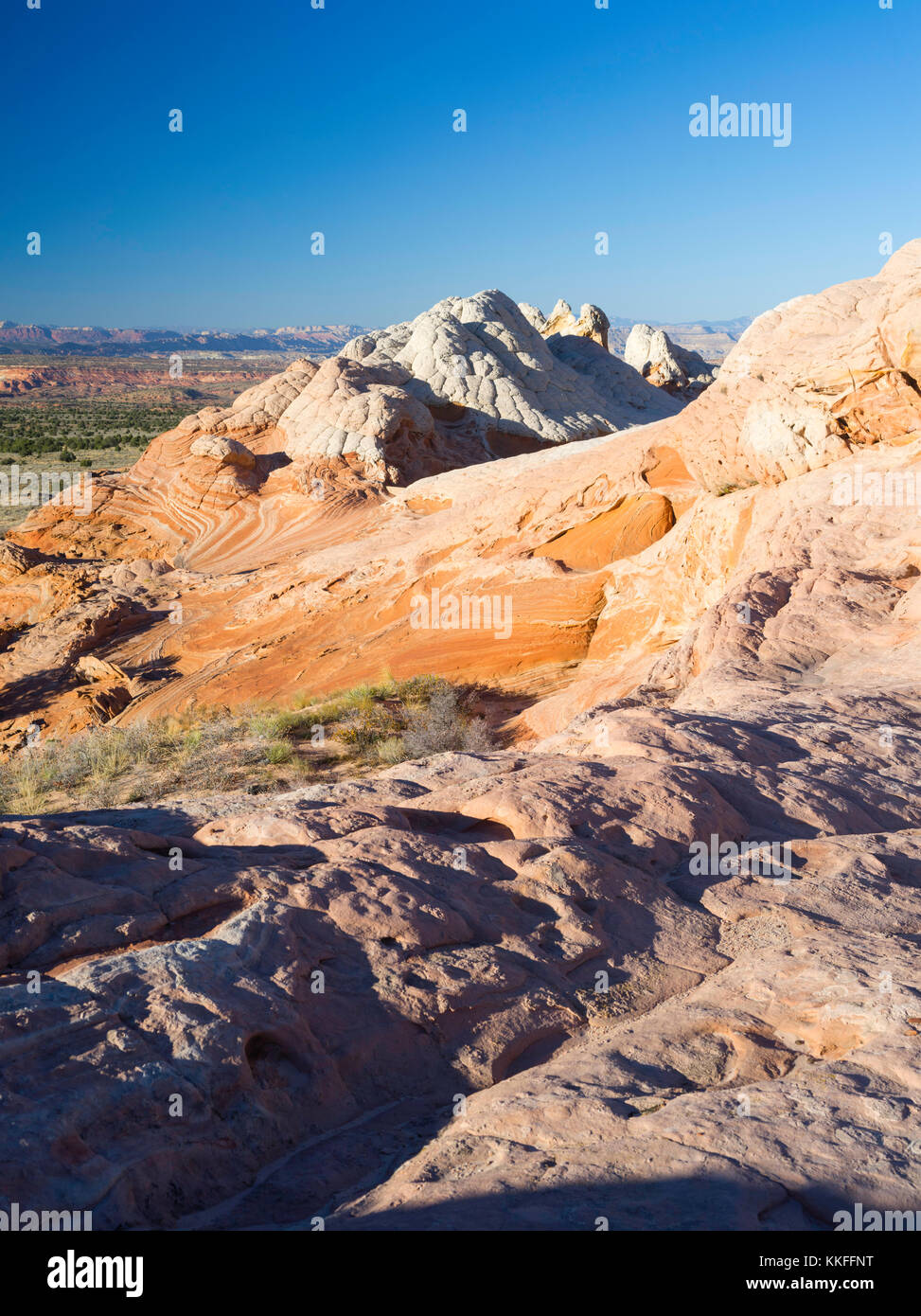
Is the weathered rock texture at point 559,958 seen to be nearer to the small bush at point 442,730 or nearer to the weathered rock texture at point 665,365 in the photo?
the small bush at point 442,730

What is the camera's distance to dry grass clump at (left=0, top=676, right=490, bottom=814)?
10.0 m

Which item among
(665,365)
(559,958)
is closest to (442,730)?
(559,958)

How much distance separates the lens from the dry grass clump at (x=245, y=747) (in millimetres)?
10031

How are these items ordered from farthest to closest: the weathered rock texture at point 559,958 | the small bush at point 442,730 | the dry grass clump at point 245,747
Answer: the small bush at point 442,730, the dry grass clump at point 245,747, the weathered rock texture at point 559,958

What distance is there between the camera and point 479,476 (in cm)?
1809

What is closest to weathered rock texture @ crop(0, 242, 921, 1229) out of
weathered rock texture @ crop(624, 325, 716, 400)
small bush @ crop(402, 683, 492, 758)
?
small bush @ crop(402, 683, 492, 758)

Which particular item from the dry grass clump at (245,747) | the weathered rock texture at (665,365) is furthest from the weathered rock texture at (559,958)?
the weathered rock texture at (665,365)

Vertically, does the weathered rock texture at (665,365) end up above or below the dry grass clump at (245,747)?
A: above

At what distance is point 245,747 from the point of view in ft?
35.6

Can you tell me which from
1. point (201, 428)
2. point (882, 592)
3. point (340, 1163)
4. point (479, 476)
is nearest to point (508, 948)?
point (340, 1163)

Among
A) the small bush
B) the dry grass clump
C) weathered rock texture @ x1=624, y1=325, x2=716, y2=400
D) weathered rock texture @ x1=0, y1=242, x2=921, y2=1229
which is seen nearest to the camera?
weathered rock texture @ x1=0, y1=242, x2=921, y2=1229

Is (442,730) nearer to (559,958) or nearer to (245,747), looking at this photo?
(245,747)

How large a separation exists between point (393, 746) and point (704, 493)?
574cm

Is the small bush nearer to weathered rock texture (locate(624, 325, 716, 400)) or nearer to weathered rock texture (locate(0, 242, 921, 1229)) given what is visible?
weathered rock texture (locate(0, 242, 921, 1229))
